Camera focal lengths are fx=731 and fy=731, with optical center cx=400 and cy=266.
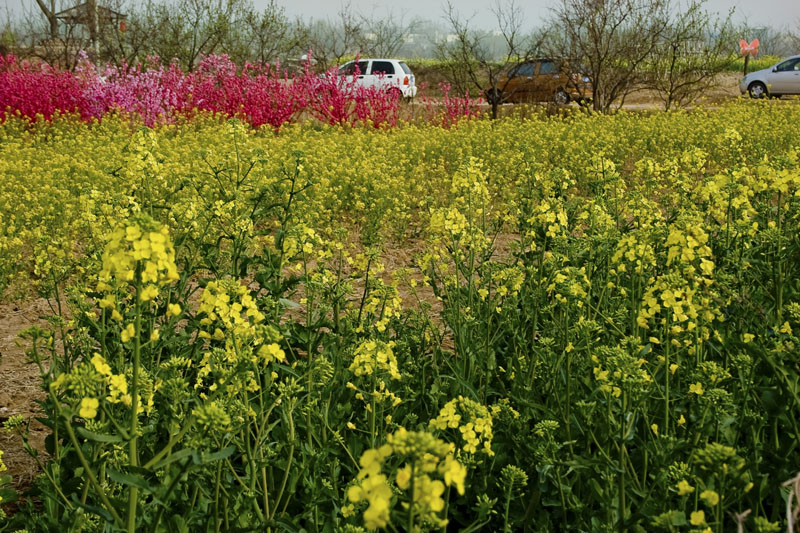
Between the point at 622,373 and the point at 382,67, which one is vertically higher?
the point at 382,67

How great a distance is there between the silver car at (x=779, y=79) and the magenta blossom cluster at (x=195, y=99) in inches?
584

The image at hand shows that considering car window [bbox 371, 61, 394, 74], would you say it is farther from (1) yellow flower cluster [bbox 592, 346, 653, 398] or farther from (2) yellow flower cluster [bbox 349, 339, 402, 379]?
(1) yellow flower cluster [bbox 592, 346, 653, 398]

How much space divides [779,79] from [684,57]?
28.0ft

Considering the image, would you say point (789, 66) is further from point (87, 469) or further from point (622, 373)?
point (87, 469)

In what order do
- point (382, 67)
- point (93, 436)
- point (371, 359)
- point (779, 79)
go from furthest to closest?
point (382, 67)
point (779, 79)
point (371, 359)
point (93, 436)

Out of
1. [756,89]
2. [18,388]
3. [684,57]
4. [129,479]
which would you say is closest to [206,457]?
[129,479]

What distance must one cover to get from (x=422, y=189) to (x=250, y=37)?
64.5 ft

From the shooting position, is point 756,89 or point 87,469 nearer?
point 87,469

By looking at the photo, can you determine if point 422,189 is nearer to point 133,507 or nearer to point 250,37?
point 133,507

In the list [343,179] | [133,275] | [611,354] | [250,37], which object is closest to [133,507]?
[133,275]

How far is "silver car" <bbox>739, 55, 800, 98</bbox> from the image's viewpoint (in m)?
24.1

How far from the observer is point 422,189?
8078mm

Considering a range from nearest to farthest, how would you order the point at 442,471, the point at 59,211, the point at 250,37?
the point at 442,471, the point at 59,211, the point at 250,37

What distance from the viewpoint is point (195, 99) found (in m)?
14.3
